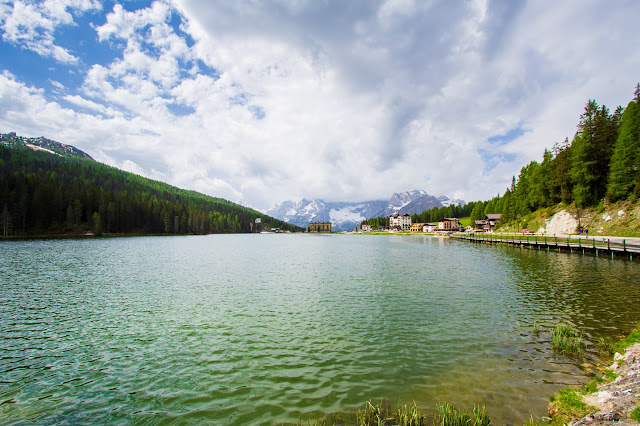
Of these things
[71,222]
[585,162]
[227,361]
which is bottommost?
[227,361]

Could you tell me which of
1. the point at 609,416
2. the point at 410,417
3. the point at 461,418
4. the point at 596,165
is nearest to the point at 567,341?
the point at 609,416

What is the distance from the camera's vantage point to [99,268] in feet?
140

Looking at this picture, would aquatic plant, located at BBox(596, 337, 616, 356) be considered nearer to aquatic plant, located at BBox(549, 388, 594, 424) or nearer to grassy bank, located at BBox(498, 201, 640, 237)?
aquatic plant, located at BBox(549, 388, 594, 424)

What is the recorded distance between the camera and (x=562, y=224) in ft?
299

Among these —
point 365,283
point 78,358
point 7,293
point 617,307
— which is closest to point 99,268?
point 7,293

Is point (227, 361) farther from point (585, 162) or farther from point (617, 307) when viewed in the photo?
point (585, 162)

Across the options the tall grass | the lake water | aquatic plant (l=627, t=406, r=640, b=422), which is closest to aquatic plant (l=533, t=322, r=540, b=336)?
the lake water

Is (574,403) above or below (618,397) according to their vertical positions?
below

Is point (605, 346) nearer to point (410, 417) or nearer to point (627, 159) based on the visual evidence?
point (410, 417)

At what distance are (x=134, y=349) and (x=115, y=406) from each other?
5568mm

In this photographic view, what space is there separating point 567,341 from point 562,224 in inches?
3926

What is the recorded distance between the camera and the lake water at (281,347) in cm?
1050

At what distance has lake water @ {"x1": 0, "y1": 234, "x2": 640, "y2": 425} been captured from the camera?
10.5m

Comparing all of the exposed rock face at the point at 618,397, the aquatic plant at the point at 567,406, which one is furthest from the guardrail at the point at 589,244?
the aquatic plant at the point at 567,406
